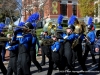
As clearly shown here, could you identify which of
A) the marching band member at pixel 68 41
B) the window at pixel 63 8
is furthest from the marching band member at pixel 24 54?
the window at pixel 63 8

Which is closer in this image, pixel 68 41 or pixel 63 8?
pixel 68 41

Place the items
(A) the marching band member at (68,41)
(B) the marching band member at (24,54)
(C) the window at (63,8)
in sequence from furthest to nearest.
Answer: (C) the window at (63,8), (A) the marching band member at (68,41), (B) the marching band member at (24,54)

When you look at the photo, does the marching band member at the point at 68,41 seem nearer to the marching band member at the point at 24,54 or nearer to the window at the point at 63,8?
the marching band member at the point at 24,54

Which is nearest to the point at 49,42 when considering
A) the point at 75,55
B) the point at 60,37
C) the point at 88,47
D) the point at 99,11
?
the point at 60,37

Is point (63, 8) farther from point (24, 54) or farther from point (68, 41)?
A: point (24, 54)

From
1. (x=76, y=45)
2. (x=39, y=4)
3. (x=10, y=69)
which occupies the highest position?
(x=39, y=4)

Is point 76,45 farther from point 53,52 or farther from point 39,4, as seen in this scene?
point 39,4

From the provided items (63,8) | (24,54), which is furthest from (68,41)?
(63,8)

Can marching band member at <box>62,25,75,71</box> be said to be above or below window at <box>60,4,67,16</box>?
below

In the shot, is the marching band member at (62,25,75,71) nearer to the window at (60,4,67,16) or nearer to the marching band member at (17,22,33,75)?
the marching band member at (17,22,33,75)

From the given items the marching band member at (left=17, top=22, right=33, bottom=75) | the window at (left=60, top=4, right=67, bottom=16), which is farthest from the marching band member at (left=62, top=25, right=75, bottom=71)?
the window at (left=60, top=4, right=67, bottom=16)

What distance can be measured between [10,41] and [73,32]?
1991 millimetres

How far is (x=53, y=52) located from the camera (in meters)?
7.57

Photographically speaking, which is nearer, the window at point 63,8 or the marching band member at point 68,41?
the marching band member at point 68,41
